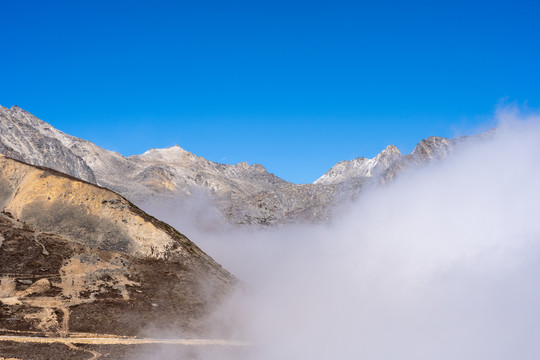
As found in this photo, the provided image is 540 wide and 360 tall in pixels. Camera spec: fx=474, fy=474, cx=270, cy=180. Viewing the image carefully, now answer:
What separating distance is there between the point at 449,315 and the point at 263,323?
109027mm

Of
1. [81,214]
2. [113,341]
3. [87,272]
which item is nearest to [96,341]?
[113,341]

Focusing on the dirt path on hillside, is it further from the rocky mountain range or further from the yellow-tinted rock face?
the yellow-tinted rock face

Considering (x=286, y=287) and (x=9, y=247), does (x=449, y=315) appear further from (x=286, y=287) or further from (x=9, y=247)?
(x=9, y=247)

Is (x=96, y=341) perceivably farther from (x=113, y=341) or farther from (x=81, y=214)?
(x=81, y=214)

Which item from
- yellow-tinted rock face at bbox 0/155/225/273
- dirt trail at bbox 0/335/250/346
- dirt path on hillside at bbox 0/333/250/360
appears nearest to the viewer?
dirt path on hillside at bbox 0/333/250/360

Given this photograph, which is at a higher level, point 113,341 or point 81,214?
point 81,214

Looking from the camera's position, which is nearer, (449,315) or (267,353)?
(267,353)

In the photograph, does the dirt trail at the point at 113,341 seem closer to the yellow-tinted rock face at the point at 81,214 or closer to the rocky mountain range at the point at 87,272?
the rocky mountain range at the point at 87,272

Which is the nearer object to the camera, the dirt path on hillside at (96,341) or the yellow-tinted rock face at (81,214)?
the dirt path on hillside at (96,341)

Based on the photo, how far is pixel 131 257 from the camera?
117750mm

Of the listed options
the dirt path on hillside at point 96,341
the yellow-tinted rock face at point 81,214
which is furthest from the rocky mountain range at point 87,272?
the dirt path on hillside at point 96,341

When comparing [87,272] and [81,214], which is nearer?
[87,272]

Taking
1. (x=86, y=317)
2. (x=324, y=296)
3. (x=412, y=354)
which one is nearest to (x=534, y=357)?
(x=412, y=354)

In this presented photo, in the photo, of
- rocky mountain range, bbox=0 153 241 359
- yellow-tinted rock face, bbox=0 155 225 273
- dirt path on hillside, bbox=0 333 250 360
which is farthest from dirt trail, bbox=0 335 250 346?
yellow-tinted rock face, bbox=0 155 225 273
